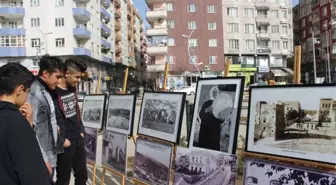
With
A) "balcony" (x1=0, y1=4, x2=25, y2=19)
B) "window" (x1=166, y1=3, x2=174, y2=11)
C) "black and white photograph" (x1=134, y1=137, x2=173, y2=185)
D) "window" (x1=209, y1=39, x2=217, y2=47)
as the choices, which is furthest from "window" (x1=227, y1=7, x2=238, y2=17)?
"black and white photograph" (x1=134, y1=137, x2=173, y2=185)

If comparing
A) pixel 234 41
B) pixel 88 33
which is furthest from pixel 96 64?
pixel 234 41

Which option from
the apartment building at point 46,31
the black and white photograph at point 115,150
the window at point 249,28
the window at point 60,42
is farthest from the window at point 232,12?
the black and white photograph at point 115,150

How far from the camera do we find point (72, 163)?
16.4ft

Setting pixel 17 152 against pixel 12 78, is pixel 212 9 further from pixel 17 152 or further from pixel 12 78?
pixel 17 152

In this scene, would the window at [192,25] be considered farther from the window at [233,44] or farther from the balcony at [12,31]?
the balcony at [12,31]

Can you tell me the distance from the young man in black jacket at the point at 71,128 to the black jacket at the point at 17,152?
232 centimetres

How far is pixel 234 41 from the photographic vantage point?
2427 inches

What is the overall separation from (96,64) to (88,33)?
7641 millimetres

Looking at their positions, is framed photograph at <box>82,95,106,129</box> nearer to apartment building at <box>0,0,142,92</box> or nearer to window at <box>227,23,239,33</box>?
apartment building at <box>0,0,142,92</box>

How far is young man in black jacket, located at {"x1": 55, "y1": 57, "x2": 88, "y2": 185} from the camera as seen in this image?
4651 millimetres

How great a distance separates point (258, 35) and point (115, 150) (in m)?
59.5

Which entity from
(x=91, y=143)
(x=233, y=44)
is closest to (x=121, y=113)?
(x=91, y=143)

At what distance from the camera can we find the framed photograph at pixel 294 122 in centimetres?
308

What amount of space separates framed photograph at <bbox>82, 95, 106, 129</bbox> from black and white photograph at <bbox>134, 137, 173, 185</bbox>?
1.63 metres
